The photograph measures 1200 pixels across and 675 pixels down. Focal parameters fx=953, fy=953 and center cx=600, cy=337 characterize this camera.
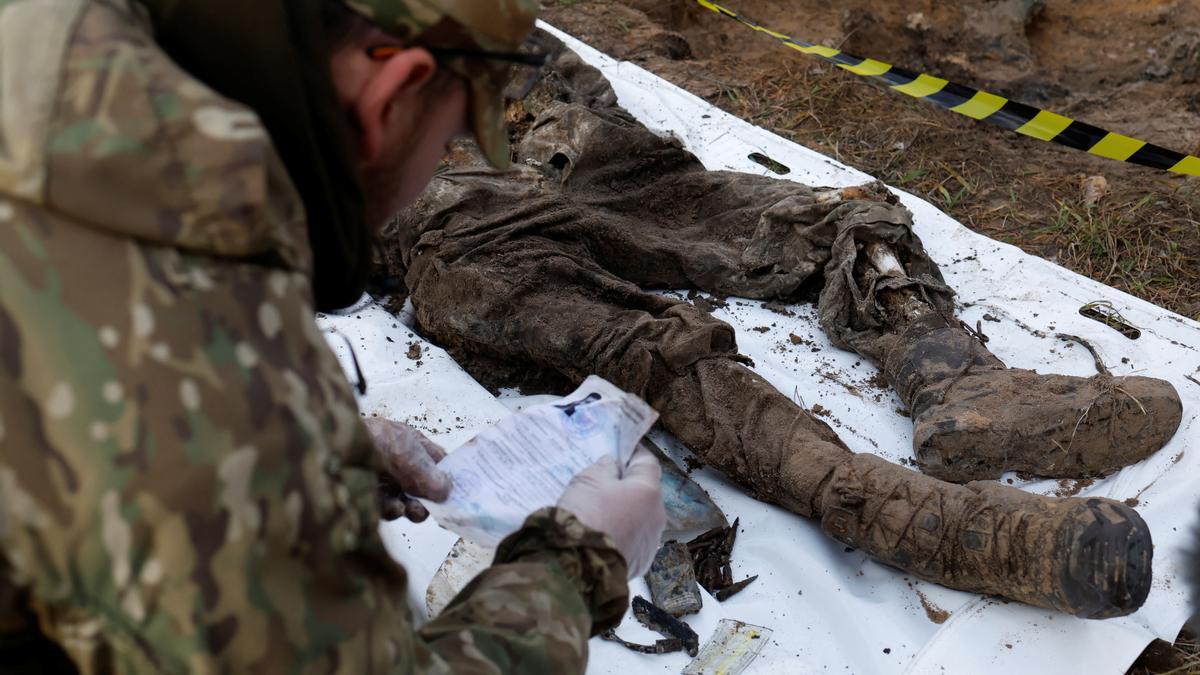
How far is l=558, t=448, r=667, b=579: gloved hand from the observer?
4.76 feet

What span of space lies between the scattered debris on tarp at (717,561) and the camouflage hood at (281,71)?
144cm

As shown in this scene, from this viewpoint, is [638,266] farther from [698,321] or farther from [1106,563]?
[1106,563]

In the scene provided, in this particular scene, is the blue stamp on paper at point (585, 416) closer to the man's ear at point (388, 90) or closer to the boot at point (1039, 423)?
the man's ear at point (388, 90)

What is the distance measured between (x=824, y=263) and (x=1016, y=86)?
2383mm

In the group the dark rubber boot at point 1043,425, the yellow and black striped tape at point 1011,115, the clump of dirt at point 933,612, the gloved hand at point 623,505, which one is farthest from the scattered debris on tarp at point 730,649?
the yellow and black striped tape at point 1011,115

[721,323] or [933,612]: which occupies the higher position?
[721,323]

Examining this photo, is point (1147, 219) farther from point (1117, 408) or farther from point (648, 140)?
point (648, 140)

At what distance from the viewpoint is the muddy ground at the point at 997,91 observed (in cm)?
355

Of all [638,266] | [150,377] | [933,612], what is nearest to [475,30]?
[150,377]

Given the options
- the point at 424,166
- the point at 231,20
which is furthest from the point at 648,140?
the point at 231,20

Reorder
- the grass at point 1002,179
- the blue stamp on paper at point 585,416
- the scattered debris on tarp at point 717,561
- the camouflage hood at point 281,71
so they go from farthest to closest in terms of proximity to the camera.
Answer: the grass at point 1002,179 < the scattered debris on tarp at point 717,561 < the blue stamp on paper at point 585,416 < the camouflage hood at point 281,71

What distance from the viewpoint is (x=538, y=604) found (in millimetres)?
1256

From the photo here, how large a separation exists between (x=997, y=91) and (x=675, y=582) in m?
3.57

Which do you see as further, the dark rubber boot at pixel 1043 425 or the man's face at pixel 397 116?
the dark rubber boot at pixel 1043 425
